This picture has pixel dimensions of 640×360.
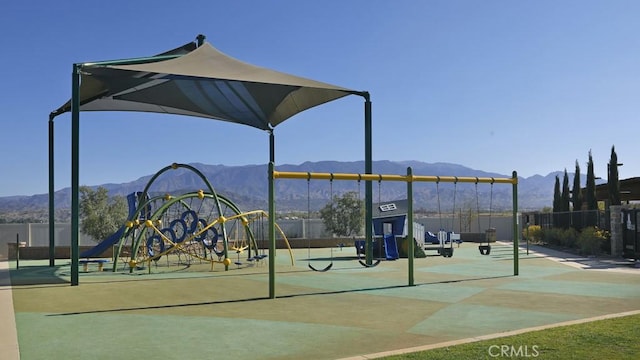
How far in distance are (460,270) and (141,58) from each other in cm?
1016

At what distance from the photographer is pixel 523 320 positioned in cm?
873

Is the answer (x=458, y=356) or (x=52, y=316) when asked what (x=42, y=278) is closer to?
(x=52, y=316)

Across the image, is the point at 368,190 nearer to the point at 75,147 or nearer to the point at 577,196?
the point at 75,147

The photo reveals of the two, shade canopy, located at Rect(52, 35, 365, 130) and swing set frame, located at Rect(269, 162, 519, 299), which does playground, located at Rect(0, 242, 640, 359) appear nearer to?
swing set frame, located at Rect(269, 162, 519, 299)

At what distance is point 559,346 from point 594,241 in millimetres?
16586

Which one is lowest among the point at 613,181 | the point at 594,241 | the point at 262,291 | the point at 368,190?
the point at 262,291

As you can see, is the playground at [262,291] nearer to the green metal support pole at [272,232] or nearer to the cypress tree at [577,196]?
the green metal support pole at [272,232]

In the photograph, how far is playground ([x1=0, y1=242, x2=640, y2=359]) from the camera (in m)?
7.38

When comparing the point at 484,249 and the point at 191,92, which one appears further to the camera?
the point at 484,249

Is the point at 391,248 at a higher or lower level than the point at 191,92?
lower

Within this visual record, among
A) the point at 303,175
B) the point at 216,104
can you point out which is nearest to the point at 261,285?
the point at 303,175

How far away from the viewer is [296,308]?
10289 mm

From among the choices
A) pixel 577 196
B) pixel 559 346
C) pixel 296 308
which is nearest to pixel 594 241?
pixel 577 196

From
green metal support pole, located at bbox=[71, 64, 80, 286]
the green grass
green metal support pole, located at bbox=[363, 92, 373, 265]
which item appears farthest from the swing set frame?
the green grass
